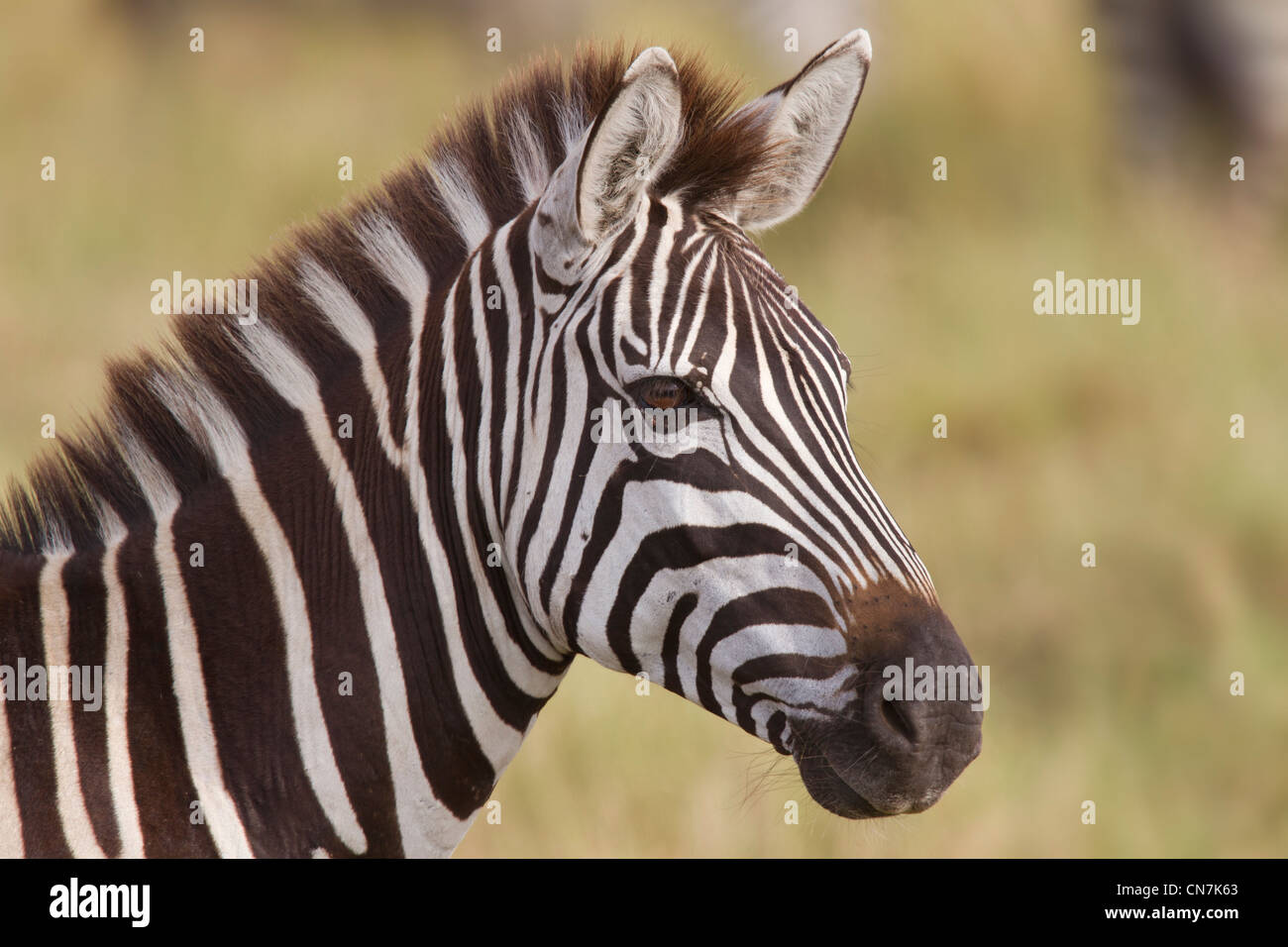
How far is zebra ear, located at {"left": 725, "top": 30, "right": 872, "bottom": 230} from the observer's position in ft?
11.8

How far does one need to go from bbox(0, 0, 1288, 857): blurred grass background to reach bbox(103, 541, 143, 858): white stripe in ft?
15.3

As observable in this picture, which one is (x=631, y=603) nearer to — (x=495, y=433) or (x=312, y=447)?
(x=495, y=433)

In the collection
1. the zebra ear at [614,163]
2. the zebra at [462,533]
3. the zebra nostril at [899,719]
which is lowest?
the zebra nostril at [899,719]

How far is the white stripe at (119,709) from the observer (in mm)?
3061

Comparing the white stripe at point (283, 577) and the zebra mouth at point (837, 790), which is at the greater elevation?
the white stripe at point (283, 577)

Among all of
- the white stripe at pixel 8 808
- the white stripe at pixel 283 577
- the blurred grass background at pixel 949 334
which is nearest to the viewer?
the white stripe at pixel 8 808

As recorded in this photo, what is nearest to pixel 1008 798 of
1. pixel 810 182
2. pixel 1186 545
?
pixel 1186 545

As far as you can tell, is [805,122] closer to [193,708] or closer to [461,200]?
[461,200]

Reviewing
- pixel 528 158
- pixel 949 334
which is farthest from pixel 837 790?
pixel 949 334

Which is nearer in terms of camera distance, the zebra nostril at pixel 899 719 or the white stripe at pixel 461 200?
the zebra nostril at pixel 899 719

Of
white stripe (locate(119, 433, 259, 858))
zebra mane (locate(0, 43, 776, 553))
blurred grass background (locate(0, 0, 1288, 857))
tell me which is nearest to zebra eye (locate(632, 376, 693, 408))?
zebra mane (locate(0, 43, 776, 553))

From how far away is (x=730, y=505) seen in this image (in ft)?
10.1

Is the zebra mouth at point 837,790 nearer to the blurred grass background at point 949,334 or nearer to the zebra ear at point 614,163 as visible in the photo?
the zebra ear at point 614,163

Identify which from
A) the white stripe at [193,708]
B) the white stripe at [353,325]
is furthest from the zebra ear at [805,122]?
the white stripe at [193,708]
